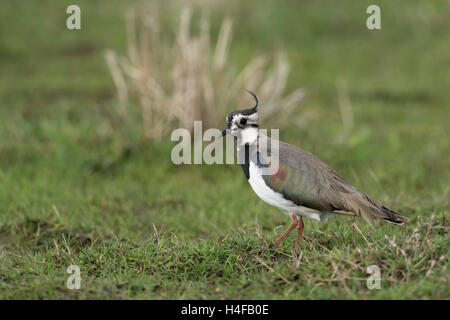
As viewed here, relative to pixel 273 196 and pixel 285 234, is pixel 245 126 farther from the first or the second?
pixel 285 234

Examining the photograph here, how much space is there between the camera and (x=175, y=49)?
A: 7.14 m

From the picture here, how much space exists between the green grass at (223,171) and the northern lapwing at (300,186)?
0.20 metres

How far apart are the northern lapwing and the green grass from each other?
0.20 meters

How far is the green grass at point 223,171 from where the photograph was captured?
383 centimetres

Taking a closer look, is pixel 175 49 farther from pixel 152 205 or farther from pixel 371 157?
pixel 371 157

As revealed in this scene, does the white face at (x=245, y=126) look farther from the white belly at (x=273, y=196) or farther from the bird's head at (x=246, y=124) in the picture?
the white belly at (x=273, y=196)

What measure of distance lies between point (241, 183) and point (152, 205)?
95 cm

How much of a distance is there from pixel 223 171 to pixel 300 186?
108 inches

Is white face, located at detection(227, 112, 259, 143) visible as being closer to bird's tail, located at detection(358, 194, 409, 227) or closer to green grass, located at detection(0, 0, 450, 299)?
green grass, located at detection(0, 0, 450, 299)

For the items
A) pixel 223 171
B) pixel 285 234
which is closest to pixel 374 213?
pixel 285 234

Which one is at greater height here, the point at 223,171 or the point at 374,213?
the point at 374,213

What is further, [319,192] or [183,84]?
[183,84]

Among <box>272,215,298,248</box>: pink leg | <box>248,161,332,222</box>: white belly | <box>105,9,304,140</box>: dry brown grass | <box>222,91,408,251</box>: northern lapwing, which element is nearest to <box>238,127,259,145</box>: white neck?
<box>222,91,408,251</box>: northern lapwing

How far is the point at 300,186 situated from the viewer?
4.09 metres
